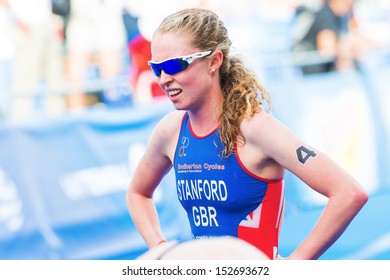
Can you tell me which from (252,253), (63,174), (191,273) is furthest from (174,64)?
(63,174)

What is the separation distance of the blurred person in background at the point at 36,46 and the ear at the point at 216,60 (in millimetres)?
4340

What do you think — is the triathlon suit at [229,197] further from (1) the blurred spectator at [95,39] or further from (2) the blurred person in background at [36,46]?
(1) the blurred spectator at [95,39]

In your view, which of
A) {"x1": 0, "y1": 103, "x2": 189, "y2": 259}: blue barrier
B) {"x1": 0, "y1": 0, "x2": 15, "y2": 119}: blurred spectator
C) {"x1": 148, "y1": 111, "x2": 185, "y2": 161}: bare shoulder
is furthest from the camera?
{"x1": 0, "y1": 0, "x2": 15, "y2": 119}: blurred spectator

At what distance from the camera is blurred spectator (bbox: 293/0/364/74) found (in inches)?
353

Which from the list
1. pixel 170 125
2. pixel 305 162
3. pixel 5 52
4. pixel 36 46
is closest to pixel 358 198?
pixel 305 162

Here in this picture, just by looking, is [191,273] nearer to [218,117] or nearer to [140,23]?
[218,117]

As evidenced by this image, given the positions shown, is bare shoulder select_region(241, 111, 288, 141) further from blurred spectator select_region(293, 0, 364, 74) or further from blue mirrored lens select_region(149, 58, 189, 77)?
blurred spectator select_region(293, 0, 364, 74)

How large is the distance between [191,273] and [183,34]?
41.6 inches

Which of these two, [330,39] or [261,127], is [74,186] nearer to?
[261,127]

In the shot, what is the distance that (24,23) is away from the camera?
7910 millimetres

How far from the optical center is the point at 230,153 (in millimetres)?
3336

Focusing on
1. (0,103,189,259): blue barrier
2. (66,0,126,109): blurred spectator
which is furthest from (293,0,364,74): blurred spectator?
(0,103,189,259): blue barrier

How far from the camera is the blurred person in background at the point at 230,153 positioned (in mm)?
3193

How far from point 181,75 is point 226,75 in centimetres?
28
